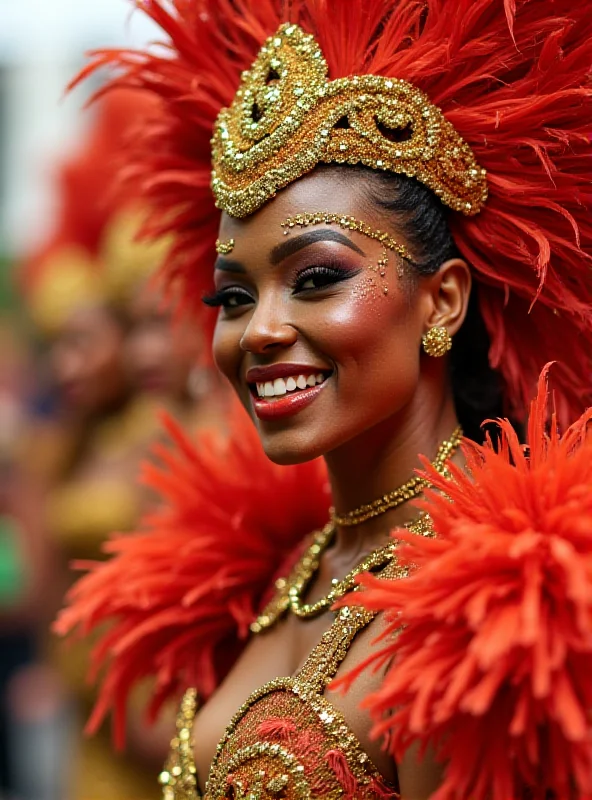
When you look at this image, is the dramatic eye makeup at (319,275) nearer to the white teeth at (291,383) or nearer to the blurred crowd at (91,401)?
the white teeth at (291,383)

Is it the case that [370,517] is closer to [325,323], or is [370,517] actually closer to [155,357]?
[325,323]

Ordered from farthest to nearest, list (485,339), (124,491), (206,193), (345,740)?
(124,491) < (206,193) < (485,339) < (345,740)

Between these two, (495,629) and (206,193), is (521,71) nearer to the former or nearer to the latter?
(206,193)

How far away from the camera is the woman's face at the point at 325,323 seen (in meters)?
1.57

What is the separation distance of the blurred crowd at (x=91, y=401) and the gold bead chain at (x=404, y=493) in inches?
67.1

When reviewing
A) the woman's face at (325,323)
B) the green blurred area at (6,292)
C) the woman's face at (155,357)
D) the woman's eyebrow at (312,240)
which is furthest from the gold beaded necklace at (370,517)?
the green blurred area at (6,292)

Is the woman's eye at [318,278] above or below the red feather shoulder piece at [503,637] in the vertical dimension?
above

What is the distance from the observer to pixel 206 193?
6.29 ft

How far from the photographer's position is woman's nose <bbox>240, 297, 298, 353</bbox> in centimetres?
157

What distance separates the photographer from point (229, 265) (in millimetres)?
1681

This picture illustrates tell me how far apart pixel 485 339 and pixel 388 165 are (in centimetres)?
35

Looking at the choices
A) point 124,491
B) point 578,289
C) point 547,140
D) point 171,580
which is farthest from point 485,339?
point 124,491

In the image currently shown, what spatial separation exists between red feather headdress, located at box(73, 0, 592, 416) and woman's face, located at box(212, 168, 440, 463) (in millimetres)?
175

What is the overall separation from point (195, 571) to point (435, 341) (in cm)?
67
